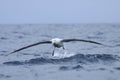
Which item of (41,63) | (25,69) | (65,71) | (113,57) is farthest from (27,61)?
(113,57)

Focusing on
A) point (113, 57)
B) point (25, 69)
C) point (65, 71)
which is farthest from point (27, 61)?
point (113, 57)

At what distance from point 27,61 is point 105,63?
4.03 meters

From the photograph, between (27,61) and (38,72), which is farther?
(27,61)

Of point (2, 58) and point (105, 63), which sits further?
point (2, 58)

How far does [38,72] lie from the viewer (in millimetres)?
15211

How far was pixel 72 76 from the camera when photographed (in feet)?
47.2

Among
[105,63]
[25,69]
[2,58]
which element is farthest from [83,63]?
[2,58]

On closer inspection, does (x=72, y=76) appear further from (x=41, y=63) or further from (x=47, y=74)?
(x=41, y=63)

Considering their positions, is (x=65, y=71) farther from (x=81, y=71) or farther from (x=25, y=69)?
(x=25, y=69)

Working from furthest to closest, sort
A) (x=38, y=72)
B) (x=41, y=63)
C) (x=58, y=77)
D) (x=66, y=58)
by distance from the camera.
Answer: (x=66, y=58) → (x=41, y=63) → (x=38, y=72) → (x=58, y=77)

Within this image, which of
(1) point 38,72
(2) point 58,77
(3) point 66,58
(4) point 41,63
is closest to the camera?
(2) point 58,77

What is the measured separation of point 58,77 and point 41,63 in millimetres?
3385

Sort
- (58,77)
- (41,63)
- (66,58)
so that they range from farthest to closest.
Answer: (66,58) → (41,63) → (58,77)

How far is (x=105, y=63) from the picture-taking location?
17578 mm
